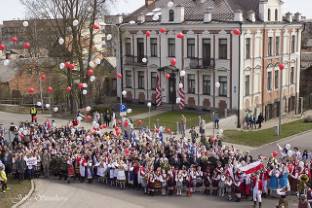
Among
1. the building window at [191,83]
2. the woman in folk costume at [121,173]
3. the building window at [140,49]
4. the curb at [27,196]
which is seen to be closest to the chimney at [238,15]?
the building window at [191,83]

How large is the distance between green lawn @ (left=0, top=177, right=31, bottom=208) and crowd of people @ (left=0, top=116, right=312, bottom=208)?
1.38 feet

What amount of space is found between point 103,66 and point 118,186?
1166 inches

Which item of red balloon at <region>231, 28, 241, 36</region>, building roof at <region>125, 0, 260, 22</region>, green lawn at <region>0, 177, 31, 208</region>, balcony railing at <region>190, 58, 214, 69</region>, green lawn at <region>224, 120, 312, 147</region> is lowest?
green lawn at <region>224, 120, 312, 147</region>

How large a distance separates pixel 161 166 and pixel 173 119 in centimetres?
1778

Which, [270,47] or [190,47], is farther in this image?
[270,47]

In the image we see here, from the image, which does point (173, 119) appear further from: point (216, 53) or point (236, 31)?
point (236, 31)

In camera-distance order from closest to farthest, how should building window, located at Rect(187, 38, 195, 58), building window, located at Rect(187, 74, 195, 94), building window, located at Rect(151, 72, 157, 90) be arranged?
1. building window, located at Rect(187, 38, 195, 58)
2. building window, located at Rect(187, 74, 195, 94)
3. building window, located at Rect(151, 72, 157, 90)

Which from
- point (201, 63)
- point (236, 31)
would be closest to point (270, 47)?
point (201, 63)

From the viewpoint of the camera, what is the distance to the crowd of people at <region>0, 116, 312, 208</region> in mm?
20500

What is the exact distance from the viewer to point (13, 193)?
21.8m

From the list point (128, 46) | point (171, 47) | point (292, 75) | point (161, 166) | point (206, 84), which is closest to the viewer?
point (161, 166)

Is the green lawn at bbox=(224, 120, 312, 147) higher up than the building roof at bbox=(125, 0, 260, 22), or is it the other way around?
the building roof at bbox=(125, 0, 260, 22)

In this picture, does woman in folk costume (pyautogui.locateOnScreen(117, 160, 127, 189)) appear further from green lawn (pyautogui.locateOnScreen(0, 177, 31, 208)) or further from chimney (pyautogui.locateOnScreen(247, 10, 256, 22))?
chimney (pyautogui.locateOnScreen(247, 10, 256, 22))

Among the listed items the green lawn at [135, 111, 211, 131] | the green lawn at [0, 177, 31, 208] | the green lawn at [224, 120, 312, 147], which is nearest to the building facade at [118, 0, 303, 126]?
the green lawn at [135, 111, 211, 131]
